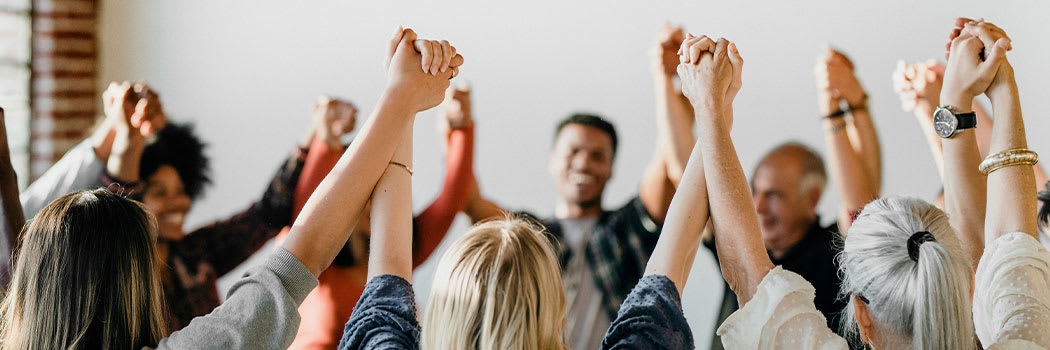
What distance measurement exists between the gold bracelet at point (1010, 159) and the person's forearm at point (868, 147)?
94 centimetres

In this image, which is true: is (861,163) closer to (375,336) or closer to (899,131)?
(899,131)

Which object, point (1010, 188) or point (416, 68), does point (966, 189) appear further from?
point (416, 68)

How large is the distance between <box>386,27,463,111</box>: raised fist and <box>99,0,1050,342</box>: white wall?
1.11m

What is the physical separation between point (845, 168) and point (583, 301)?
0.82 metres

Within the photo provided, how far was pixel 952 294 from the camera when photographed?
1.16 m

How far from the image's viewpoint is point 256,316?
114 cm

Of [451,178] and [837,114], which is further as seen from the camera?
[451,178]

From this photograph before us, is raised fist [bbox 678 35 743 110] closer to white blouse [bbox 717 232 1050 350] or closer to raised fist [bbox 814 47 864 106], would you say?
white blouse [bbox 717 232 1050 350]

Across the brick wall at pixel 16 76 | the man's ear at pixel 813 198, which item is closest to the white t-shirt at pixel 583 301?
the man's ear at pixel 813 198

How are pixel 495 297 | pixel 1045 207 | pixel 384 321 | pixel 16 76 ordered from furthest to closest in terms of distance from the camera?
pixel 16 76, pixel 1045 207, pixel 384 321, pixel 495 297

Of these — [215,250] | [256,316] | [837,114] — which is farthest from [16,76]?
[837,114]

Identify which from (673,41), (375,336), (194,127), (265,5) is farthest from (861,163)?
(194,127)

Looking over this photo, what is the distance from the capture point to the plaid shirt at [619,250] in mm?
2408

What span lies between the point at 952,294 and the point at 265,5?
7.57 ft
